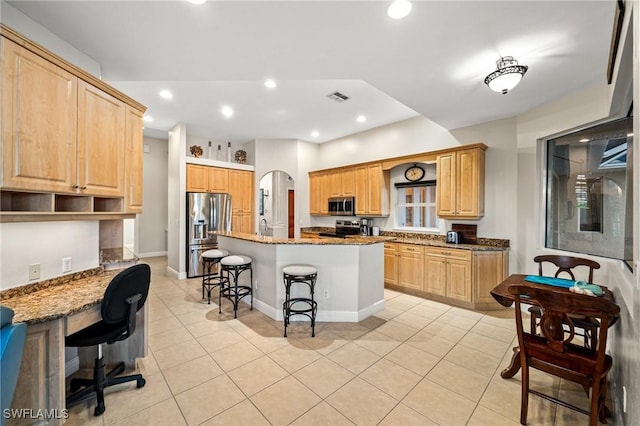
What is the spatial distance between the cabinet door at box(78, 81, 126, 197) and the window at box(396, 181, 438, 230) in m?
4.65

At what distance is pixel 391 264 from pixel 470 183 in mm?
1911

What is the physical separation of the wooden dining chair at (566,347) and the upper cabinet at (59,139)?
3.30 metres

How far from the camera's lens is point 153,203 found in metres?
7.49

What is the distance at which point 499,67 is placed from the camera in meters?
2.65

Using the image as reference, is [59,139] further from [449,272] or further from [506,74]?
[449,272]

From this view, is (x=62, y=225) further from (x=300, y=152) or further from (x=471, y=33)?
(x=300, y=152)

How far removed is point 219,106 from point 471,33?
152 inches

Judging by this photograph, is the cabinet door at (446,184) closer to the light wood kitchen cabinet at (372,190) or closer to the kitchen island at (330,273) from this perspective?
the light wood kitchen cabinet at (372,190)

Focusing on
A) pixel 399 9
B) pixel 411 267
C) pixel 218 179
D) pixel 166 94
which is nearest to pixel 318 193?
pixel 218 179

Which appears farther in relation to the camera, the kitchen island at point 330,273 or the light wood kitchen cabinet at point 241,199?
the light wood kitchen cabinet at point 241,199

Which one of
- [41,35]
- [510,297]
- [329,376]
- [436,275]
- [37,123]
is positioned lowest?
[329,376]

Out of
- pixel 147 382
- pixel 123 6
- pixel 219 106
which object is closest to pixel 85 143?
pixel 123 6

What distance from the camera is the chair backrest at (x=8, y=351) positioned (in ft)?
3.78

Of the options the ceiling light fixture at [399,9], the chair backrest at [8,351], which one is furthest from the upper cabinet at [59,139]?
the ceiling light fixture at [399,9]
